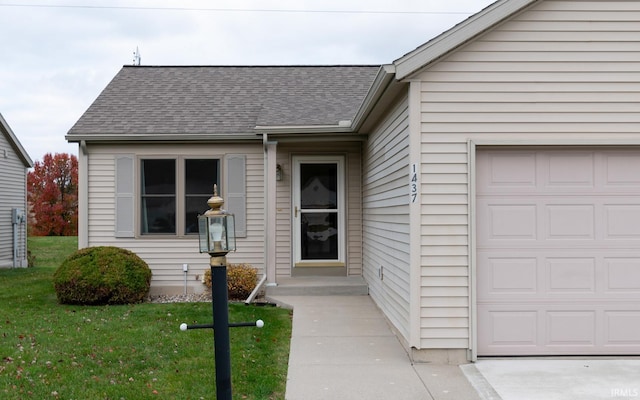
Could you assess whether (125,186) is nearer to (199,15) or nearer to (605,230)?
(605,230)

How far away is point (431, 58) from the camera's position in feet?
18.1

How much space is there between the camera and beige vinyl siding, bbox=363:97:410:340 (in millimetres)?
6160

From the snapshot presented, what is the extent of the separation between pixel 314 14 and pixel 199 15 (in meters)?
3.74

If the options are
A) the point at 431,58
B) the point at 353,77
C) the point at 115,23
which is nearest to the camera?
the point at 431,58

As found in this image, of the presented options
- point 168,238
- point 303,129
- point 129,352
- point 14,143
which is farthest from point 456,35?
point 14,143

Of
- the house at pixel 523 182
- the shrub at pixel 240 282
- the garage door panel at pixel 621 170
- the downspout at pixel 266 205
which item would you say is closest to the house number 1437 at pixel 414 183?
the house at pixel 523 182

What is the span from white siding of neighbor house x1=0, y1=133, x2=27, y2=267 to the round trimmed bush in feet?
25.8

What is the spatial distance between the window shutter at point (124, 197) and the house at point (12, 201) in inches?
264

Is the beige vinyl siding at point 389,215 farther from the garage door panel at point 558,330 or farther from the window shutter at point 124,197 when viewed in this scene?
the window shutter at point 124,197

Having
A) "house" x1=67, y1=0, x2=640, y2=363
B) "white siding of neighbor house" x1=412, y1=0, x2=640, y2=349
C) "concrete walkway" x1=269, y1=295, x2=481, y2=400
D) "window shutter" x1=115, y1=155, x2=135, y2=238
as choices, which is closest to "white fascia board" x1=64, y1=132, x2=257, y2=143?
"window shutter" x1=115, y1=155, x2=135, y2=238

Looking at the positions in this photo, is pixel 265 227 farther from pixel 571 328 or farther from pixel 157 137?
pixel 571 328

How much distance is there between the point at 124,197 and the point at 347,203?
4.03 m

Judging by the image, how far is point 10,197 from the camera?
16156 mm

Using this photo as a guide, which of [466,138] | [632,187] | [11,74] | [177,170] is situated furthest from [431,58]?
[11,74]
